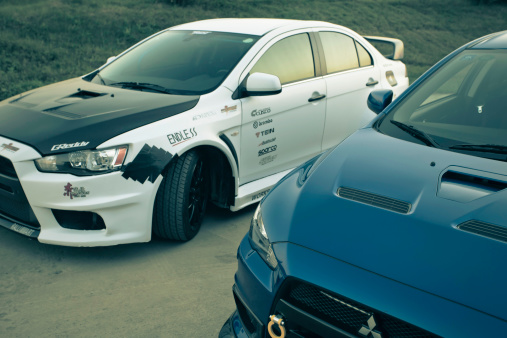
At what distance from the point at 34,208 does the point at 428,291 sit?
265 centimetres

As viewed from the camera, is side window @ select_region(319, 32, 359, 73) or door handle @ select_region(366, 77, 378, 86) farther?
door handle @ select_region(366, 77, 378, 86)

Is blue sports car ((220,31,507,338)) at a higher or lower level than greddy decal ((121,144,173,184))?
higher

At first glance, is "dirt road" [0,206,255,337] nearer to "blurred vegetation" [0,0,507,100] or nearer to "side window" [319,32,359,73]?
"side window" [319,32,359,73]

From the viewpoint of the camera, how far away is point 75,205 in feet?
11.3

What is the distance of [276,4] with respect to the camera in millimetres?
18609

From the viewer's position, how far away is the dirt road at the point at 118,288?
3.03 m

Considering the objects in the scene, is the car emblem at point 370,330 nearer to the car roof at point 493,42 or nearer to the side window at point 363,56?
the car roof at point 493,42

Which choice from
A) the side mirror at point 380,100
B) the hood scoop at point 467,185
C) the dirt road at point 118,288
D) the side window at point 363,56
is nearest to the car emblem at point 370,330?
the hood scoop at point 467,185

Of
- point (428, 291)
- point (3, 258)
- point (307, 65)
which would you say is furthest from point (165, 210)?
point (428, 291)

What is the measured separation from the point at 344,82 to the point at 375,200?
3.13m

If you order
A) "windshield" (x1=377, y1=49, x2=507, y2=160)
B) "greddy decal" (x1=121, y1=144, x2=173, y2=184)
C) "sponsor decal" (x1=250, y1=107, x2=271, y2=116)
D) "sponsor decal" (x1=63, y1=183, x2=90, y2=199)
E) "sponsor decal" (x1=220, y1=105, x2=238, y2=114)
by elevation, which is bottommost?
"sponsor decal" (x1=63, y1=183, x2=90, y2=199)

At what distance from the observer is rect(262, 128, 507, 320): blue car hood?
1841mm

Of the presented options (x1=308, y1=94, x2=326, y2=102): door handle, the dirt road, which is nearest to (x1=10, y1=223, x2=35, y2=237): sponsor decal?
the dirt road

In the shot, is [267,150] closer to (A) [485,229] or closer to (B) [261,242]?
(B) [261,242]
